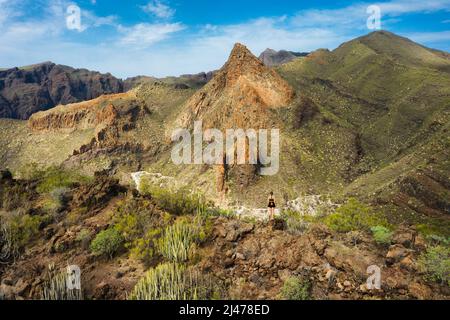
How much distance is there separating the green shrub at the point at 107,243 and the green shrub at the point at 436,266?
50.3ft

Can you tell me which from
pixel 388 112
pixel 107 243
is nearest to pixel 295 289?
pixel 107 243

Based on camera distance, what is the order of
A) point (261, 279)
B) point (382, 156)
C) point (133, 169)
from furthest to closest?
point (133, 169)
point (382, 156)
point (261, 279)

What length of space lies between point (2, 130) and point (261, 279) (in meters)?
134

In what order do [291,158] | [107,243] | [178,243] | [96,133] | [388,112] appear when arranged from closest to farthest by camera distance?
[178,243] → [107,243] → [291,158] → [388,112] → [96,133]

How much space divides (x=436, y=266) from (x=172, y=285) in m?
11.4

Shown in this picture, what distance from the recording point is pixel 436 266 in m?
16.4

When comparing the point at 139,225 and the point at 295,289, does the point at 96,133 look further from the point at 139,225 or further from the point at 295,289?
the point at 295,289

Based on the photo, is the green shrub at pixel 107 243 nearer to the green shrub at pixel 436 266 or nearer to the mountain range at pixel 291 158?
the mountain range at pixel 291 158

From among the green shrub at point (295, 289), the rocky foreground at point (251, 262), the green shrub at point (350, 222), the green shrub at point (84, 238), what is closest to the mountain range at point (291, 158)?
the rocky foreground at point (251, 262)

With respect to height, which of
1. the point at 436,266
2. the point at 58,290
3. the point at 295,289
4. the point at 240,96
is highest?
the point at 240,96

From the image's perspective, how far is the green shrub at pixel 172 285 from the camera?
55.9 feet
